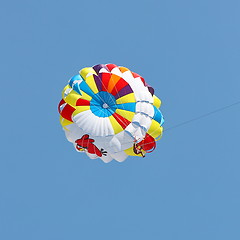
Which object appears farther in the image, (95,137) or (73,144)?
(73,144)

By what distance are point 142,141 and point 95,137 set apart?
2.74 m

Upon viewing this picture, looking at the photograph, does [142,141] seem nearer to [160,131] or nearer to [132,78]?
[160,131]

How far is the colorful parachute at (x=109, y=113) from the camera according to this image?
33.3m

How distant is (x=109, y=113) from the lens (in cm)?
3362

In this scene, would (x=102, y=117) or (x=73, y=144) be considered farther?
(x=73, y=144)

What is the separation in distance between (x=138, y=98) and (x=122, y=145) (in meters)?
2.79

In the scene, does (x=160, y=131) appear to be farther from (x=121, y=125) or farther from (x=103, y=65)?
(x=103, y=65)

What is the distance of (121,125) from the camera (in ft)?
110

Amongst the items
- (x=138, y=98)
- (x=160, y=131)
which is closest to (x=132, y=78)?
(x=138, y=98)

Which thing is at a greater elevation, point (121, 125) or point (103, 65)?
point (103, 65)

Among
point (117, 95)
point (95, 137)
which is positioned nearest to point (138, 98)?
point (117, 95)

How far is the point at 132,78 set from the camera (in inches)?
1353

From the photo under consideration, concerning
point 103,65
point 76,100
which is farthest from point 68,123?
point 103,65

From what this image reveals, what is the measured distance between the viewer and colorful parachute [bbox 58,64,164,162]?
3334 centimetres
